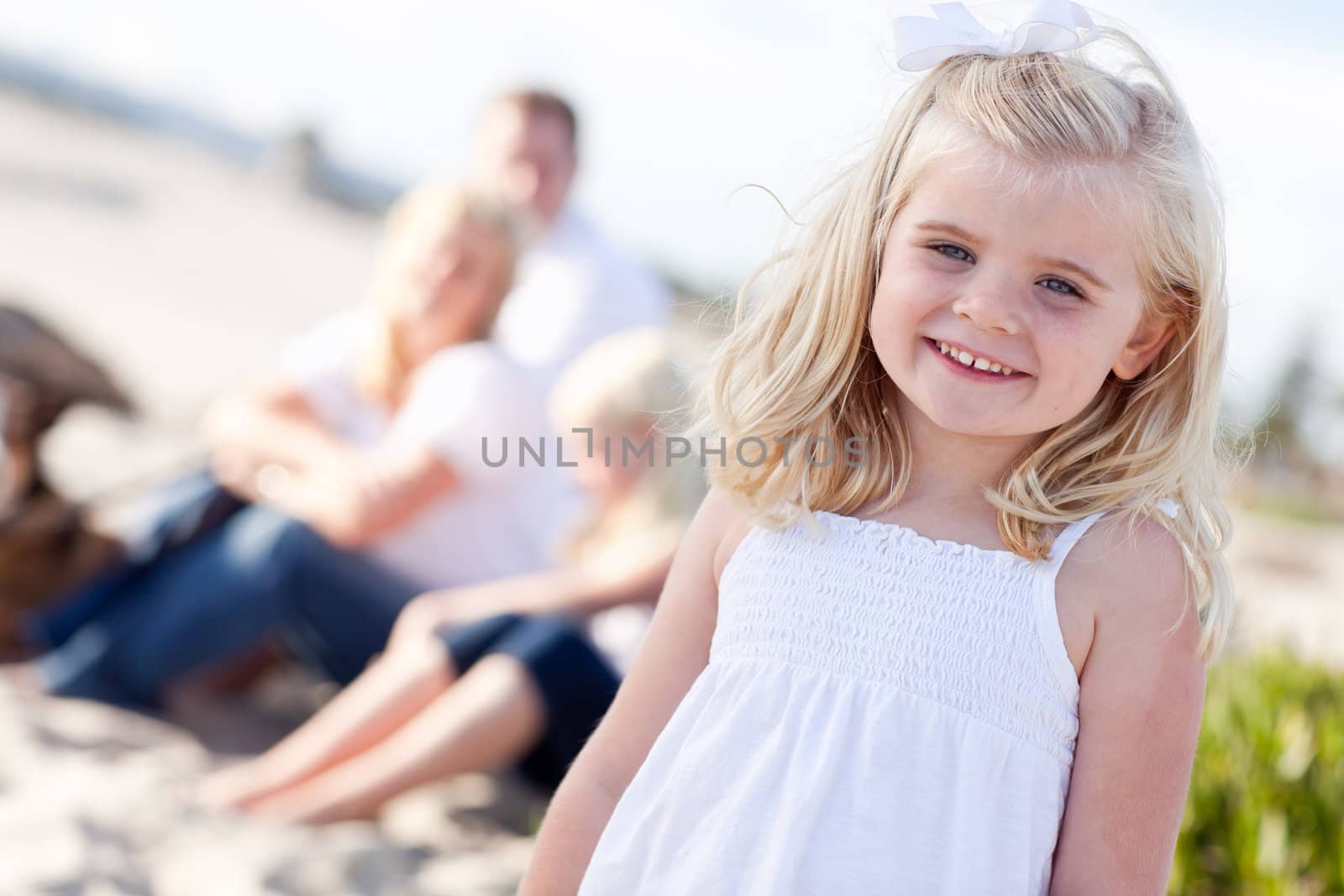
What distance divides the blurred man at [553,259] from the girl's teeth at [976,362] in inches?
130

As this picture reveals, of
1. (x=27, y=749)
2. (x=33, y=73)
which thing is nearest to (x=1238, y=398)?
(x=27, y=749)

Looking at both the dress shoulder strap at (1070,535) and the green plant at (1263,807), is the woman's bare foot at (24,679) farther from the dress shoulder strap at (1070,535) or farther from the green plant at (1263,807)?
the dress shoulder strap at (1070,535)

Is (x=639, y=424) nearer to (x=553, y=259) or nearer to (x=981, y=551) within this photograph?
(x=553, y=259)

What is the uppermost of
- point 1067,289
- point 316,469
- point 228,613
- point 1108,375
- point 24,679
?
point 1067,289

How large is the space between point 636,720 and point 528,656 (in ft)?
5.82

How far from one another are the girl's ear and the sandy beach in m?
2.11

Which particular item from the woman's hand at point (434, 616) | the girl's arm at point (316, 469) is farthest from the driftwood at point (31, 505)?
the woman's hand at point (434, 616)

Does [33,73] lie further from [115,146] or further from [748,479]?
[748,479]

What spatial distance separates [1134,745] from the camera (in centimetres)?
119

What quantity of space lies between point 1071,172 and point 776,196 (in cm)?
36

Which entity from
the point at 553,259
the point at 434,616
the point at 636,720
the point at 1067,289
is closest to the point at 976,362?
the point at 1067,289

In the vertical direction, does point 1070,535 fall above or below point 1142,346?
below

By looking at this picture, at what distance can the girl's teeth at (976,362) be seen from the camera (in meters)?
1.25

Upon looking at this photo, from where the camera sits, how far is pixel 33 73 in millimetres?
22797
